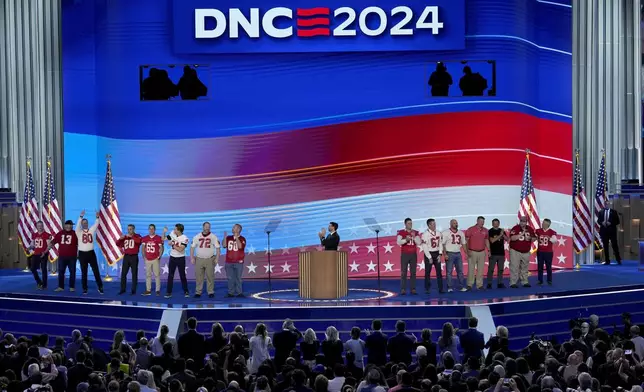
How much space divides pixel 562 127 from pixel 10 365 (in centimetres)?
1583

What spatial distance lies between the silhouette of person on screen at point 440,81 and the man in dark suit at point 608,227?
5115mm

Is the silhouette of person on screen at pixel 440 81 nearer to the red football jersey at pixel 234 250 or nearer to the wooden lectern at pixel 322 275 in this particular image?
the wooden lectern at pixel 322 275

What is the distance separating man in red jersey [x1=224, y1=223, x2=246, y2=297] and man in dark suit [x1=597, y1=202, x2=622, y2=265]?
31.2 feet

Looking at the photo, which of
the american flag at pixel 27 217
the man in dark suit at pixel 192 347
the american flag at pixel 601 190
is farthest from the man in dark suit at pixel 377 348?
the american flag at pixel 27 217

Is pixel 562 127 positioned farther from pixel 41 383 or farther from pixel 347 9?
pixel 41 383

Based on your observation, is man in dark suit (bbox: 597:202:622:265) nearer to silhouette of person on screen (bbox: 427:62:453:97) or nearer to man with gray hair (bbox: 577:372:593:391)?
silhouette of person on screen (bbox: 427:62:453:97)

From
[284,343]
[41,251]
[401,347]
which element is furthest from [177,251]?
[401,347]

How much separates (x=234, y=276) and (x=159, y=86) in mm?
5394

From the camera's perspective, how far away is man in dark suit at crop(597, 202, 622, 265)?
2808 cm

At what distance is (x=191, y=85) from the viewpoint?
26.2m

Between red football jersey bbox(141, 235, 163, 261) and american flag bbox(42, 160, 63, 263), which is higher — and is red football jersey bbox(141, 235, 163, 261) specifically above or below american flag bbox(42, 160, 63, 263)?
below

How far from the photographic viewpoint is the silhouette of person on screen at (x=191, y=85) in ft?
85.8

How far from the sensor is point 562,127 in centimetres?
2739

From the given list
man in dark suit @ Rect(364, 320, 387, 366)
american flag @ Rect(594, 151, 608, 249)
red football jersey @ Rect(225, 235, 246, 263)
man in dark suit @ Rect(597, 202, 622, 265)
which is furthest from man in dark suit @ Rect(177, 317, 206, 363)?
american flag @ Rect(594, 151, 608, 249)
